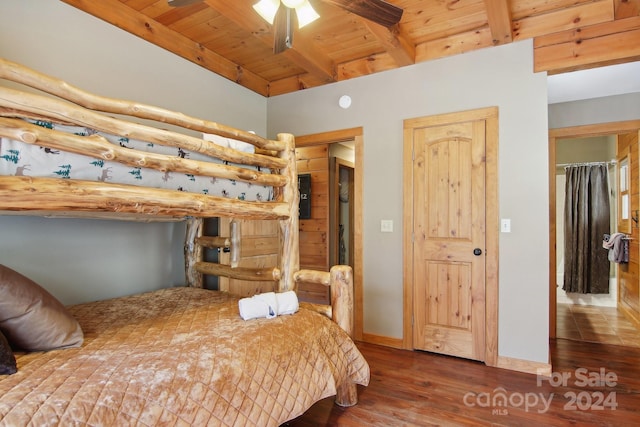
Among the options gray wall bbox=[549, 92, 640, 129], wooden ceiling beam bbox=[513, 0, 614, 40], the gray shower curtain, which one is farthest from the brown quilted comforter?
the gray shower curtain

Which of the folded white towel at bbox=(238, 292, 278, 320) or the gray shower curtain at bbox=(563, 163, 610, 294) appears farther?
the gray shower curtain at bbox=(563, 163, 610, 294)

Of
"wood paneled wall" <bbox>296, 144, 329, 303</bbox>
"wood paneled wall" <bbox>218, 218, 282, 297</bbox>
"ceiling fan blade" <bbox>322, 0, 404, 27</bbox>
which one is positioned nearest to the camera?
"ceiling fan blade" <bbox>322, 0, 404, 27</bbox>

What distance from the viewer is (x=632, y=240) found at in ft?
13.0

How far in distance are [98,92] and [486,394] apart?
3.36 meters

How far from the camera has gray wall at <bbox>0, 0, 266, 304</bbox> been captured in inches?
81.0

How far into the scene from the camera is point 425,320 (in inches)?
120

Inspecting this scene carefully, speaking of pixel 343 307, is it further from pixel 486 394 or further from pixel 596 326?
pixel 596 326

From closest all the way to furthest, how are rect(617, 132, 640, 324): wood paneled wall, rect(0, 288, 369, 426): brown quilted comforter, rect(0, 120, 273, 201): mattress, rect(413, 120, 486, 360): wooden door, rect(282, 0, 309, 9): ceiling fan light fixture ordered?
1. rect(0, 288, 369, 426): brown quilted comforter
2. rect(0, 120, 273, 201): mattress
3. rect(282, 0, 309, 9): ceiling fan light fixture
4. rect(413, 120, 486, 360): wooden door
5. rect(617, 132, 640, 324): wood paneled wall

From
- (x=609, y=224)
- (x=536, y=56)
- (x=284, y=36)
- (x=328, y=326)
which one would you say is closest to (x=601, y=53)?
(x=536, y=56)

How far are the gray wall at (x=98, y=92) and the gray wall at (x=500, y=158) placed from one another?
4.98 feet

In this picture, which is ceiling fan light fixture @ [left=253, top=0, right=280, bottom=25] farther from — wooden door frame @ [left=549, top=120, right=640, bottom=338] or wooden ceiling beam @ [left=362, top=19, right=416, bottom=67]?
wooden door frame @ [left=549, top=120, right=640, bottom=338]

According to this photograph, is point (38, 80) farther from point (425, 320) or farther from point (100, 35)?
point (425, 320)

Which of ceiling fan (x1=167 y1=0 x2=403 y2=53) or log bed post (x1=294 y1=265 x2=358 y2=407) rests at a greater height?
ceiling fan (x1=167 y1=0 x2=403 y2=53)

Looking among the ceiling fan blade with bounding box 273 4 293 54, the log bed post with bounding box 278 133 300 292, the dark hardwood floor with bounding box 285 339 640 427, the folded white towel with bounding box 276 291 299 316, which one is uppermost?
the ceiling fan blade with bounding box 273 4 293 54
